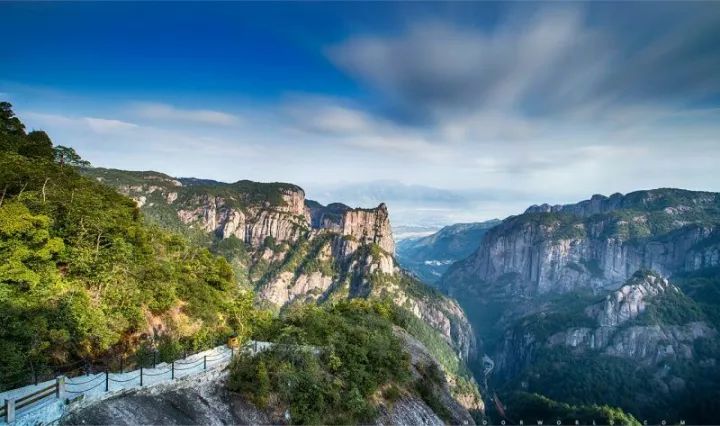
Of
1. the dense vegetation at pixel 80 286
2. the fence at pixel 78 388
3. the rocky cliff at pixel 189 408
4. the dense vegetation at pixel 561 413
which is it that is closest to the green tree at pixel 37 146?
the dense vegetation at pixel 80 286

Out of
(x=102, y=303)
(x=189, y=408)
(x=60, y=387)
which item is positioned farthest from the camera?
(x=102, y=303)

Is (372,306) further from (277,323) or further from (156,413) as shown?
(156,413)

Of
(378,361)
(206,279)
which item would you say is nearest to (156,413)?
(378,361)

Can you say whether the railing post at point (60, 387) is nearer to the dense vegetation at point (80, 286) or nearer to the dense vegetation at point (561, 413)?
the dense vegetation at point (80, 286)

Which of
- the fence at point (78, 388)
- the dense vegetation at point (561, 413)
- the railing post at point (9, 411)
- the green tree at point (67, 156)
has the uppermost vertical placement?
the green tree at point (67, 156)

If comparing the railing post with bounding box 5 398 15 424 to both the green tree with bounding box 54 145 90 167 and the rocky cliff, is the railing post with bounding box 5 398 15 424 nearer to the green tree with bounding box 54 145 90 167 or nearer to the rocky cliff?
the rocky cliff

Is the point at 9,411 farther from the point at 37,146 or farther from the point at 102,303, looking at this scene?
the point at 37,146

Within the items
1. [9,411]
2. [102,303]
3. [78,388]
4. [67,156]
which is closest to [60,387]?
[9,411]
